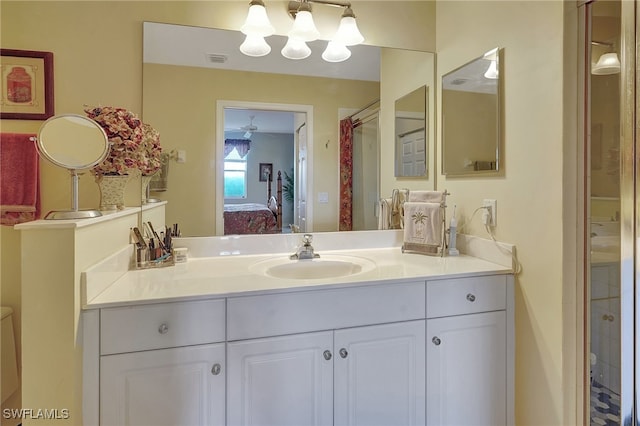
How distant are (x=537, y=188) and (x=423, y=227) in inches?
22.7

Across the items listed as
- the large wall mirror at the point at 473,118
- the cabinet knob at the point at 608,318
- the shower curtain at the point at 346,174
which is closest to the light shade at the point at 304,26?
the shower curtain at the point at 346,174

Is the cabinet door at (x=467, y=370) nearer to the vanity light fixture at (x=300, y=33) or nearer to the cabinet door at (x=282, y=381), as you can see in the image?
the cabinet door at (x=282, y=381)

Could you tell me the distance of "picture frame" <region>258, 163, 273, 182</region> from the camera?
173cm

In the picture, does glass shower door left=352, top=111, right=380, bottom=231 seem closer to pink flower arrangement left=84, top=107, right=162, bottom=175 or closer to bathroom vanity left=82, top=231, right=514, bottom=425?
bathroom vanity left=82, top=231, right=514, bottom=425

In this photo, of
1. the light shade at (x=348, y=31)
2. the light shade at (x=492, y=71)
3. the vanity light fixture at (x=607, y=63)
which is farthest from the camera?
the light shade at (x=348, y=31)

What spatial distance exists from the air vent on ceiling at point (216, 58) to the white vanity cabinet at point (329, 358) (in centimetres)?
119

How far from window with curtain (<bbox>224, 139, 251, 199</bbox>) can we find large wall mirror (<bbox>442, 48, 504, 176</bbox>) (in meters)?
1.09

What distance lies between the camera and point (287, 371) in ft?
3.87

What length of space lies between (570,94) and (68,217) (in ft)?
5.69

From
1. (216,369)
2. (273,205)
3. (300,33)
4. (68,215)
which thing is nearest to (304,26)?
(300,33)

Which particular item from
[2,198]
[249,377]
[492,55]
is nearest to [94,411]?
[249,377]

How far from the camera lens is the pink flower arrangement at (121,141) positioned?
4.22 feet

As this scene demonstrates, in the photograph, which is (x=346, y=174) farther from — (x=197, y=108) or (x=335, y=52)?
(x=197, y=108)

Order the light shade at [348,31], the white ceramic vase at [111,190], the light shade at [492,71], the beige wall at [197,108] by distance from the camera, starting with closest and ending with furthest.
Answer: the white ceramic vase at [111,190] → the light shade at [492,71] → the beige wall at [197,108] → the light shade at [348,31]
